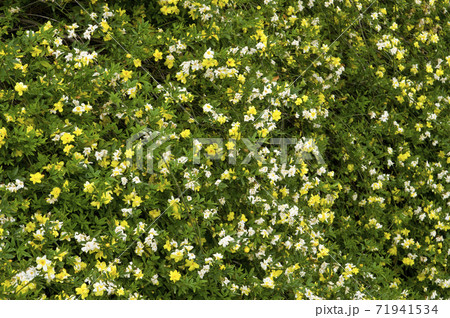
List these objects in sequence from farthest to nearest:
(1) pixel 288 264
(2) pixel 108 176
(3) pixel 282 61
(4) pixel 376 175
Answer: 1. (4) pixel 376 175
2. (3) pixel 282 61
3. (1) pixel 288 264
4. (2) pixel 108 176

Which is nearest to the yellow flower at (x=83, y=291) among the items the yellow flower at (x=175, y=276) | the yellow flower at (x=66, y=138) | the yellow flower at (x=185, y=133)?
the yellow flower at (x=175, y=276)

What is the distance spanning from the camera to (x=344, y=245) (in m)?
3.17

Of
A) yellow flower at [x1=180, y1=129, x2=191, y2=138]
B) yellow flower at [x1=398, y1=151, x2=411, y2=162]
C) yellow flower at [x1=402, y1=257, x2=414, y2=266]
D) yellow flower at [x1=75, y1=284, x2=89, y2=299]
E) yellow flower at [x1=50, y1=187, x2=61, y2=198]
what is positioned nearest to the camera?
yellow flower at [x1=75, y1=284, x2=89, y2=299]

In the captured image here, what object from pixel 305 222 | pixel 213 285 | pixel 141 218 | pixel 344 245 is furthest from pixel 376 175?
pixel 141 218

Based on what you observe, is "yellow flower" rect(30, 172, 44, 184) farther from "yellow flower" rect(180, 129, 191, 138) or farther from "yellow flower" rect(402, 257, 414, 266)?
"yellow flower" rect(402, 257, 414, 266)

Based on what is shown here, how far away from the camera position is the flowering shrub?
212cm

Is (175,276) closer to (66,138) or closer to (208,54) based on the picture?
(66,138)

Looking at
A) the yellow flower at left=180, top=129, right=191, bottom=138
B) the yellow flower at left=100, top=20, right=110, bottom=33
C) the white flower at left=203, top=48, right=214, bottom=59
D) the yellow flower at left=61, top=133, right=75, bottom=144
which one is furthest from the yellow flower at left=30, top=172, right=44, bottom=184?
the white flower at left=203, top=48, right=214, bottom=59

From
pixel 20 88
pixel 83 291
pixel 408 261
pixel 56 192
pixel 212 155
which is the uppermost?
pixel 20 88

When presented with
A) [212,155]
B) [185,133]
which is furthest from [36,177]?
[212,155]

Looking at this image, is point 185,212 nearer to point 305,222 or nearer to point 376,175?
point 305,222

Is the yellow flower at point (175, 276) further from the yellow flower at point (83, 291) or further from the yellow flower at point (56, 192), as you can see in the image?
the yellow flower at point (56, 192)

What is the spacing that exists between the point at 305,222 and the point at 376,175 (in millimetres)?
828

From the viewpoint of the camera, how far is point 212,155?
2467mm
